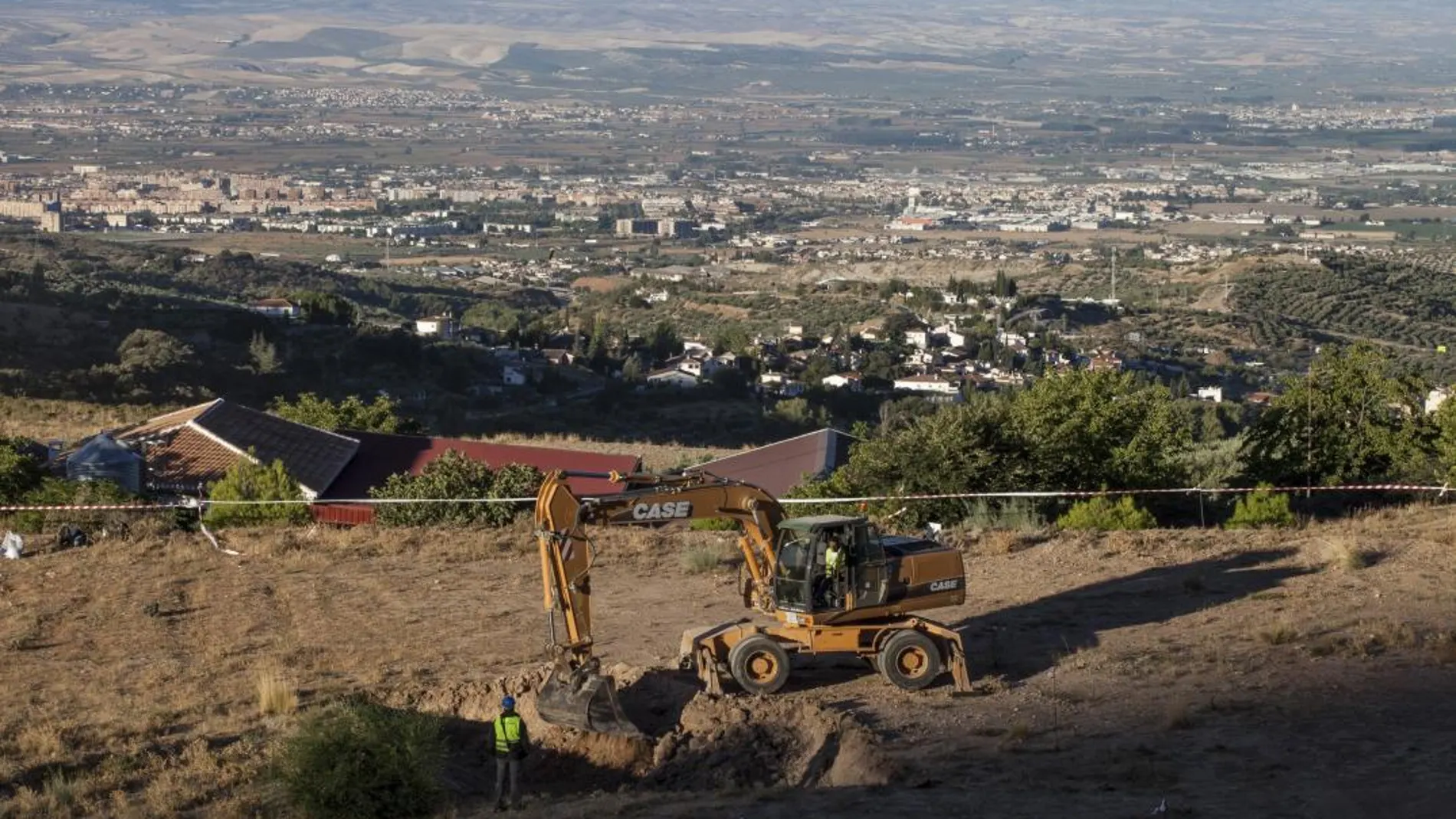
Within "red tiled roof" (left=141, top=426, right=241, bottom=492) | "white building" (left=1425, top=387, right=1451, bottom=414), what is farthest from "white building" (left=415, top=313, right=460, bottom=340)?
"white building" (left=1425, top=387, right=1451, bottom=414)

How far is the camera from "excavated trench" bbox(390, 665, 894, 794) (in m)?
15.1

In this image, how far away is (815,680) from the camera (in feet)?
57.9

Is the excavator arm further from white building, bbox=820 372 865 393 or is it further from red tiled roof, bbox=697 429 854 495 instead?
white building, bbox=820 372 865 393

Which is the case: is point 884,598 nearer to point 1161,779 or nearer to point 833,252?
point 1161,779

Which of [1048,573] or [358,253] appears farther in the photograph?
[358,253]

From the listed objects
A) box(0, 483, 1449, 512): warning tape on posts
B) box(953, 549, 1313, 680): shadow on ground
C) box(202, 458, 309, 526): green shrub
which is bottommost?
box(202, 458, 309, 526): green shrub

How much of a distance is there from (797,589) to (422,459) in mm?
18330

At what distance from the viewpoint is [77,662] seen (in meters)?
20.0

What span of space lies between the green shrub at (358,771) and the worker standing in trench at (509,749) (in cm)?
44

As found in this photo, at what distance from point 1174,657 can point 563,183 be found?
166m

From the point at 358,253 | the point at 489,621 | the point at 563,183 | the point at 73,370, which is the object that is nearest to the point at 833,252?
the point at 358,253

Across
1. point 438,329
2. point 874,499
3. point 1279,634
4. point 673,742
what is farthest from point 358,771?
point 438,329

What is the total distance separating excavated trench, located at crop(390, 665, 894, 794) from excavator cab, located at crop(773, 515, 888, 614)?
0.91m

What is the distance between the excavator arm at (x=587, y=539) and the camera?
52.4 ft
